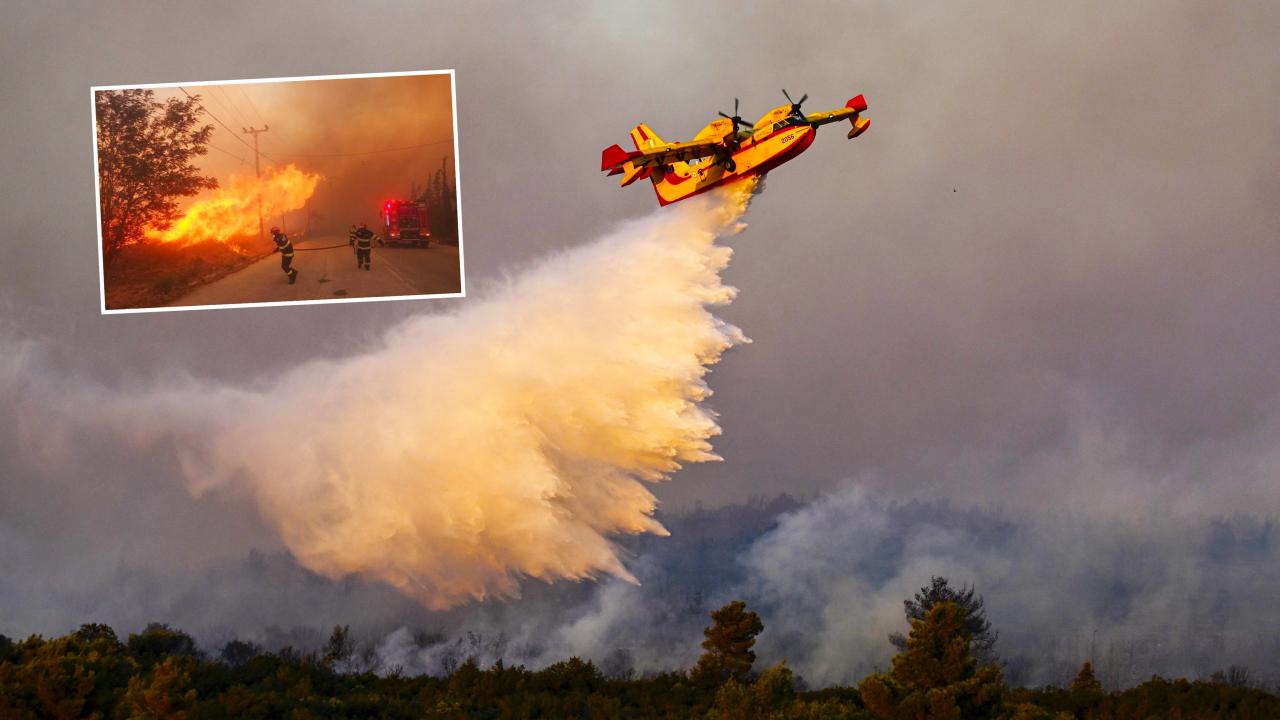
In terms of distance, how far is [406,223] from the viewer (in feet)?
160

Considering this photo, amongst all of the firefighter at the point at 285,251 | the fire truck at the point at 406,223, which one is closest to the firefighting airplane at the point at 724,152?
the fire truck at the point at 406,223

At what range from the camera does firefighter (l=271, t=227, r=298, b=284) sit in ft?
163

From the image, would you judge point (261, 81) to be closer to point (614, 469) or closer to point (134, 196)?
point (134, 196)

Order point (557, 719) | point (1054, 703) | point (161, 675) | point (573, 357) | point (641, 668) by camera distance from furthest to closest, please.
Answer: point (641, 668), point (573, 357), point (1054, 703), point (557, 719), point (161, 675)

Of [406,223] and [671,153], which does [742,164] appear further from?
[406,223]

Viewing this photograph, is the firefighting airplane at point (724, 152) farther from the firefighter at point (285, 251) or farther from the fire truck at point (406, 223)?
the firefighter at point (285, 251)

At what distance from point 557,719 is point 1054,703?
1410cm

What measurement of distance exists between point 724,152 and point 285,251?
56.3 feet

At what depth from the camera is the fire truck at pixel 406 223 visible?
4888 cm

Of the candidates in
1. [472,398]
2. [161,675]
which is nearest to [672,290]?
[472,398]

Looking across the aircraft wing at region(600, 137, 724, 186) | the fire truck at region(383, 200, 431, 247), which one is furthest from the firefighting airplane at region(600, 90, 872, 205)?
the fire truck at region(383, 200, 431, 247)

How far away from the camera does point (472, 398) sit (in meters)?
53.1

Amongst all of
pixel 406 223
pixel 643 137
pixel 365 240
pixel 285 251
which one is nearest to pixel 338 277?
pixel 365 240

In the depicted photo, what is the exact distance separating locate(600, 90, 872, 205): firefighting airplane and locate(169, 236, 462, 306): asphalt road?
10.4 m
